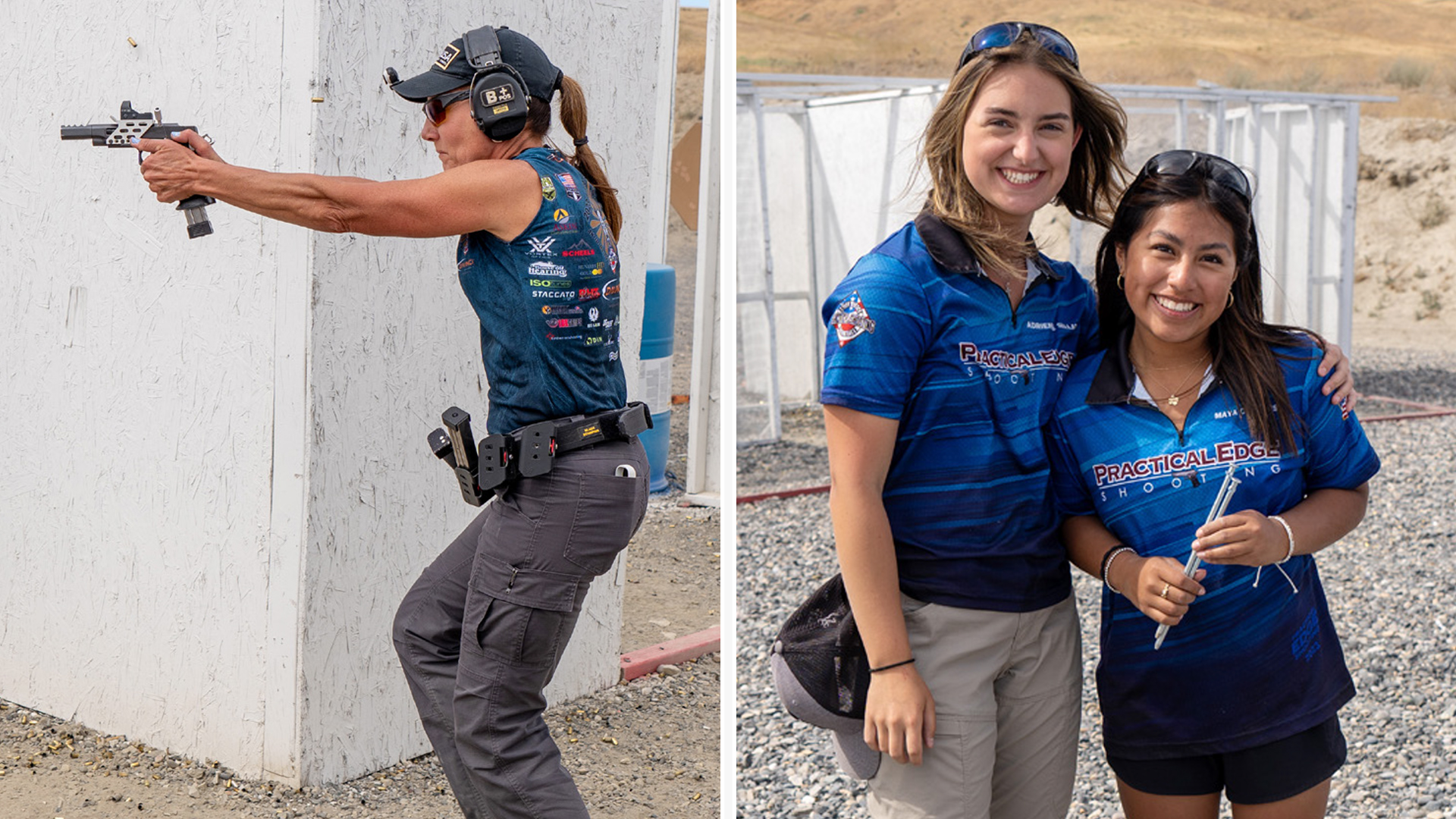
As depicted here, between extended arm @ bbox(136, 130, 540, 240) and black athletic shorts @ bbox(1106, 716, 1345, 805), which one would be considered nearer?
black athletic shorts @ bbox(1106, 716, 1345, 805)

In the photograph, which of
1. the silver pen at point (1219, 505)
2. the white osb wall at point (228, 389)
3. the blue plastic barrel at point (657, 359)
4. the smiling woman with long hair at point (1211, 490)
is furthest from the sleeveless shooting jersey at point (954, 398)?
the blue plastic barrel at point (657, 359)

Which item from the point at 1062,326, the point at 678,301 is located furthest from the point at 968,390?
the point at 678,301

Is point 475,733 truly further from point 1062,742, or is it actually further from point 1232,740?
point 1232,740

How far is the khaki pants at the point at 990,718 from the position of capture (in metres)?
2.24

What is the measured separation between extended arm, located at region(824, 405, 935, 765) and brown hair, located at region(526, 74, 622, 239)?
1249mm

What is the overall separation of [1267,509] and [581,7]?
2.98 meters

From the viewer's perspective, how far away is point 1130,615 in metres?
2.37

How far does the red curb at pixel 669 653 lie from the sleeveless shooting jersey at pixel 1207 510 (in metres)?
2.76

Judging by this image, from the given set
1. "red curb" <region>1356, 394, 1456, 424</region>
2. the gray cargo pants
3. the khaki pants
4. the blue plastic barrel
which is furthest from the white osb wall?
"red curb" <region>1356, 394, 1456, 424</region>

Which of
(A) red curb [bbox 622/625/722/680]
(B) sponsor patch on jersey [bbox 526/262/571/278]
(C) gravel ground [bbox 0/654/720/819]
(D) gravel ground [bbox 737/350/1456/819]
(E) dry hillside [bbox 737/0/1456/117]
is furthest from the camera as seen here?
(E) dry hillside [bbox 737/0/1456/117]

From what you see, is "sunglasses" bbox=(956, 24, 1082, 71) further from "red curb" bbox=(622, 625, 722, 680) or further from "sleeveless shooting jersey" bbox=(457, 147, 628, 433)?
"red curb" bbox=(622, 625, 722, 680)

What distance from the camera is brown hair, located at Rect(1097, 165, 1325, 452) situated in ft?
7.39

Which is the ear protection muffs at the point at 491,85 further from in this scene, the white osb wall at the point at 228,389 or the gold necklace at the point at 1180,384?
the gold necklace at the point at 1180,384

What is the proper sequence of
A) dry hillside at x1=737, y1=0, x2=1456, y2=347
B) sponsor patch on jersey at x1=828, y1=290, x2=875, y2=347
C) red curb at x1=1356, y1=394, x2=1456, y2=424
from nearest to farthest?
sponsor patch on jersey at x1=828, y1=290, x2=875, y2=347 → red curb at x1=1356, y1=394, x2=1456, y2=424 → dry hillside at x1=737, y1=0, x2=1456, y2=347
